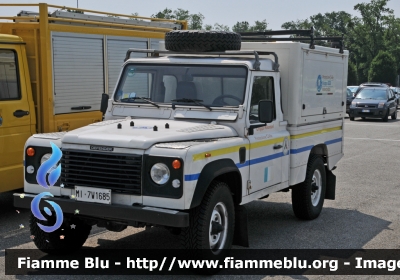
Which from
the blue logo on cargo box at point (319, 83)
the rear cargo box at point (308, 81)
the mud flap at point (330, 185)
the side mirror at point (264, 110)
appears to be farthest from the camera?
the mud flap at point (330, 185)

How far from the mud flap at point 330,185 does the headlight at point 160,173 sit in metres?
4.25

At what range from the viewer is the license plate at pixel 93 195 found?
623 centimetres

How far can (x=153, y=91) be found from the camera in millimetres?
7672

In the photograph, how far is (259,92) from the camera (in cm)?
763

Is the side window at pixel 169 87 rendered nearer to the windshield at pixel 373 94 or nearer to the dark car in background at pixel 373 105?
the dark car in background at pixel 373 105

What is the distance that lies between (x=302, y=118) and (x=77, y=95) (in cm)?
331

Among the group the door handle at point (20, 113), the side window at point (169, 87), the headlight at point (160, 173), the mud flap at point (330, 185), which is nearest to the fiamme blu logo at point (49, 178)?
the headlight at point (160, 173)

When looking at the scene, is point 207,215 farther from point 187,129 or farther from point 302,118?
point 302,118

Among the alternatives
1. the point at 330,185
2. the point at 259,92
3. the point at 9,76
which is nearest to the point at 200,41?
the point at 259,92

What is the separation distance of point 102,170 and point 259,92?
225 centimetres

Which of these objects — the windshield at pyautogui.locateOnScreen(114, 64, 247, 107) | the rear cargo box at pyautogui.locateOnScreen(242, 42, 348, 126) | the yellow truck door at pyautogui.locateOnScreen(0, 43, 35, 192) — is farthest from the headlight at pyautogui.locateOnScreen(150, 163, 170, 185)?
the yellow truck door at pyautogui.locateOnScreen(0, 43, 35, 192)

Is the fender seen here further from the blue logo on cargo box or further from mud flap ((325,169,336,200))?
mud flap ((325,169,336,200))

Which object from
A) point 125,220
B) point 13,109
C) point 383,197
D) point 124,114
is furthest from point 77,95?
point 383,197

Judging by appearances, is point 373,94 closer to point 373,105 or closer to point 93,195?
point 373,105
